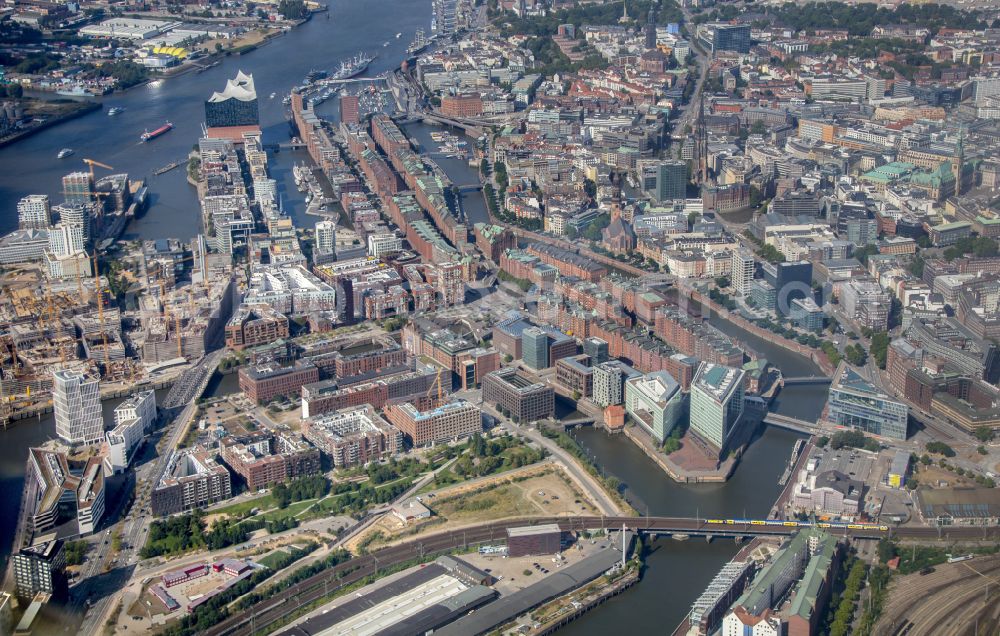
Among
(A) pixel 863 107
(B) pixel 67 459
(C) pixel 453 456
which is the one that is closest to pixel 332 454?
(C) pixel 453 456

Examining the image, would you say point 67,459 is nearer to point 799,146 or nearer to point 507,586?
point 507,586

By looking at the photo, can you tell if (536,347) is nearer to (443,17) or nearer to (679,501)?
(679,501)

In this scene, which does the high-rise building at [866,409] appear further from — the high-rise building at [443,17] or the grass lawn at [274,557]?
the high-rise building at [443,17]

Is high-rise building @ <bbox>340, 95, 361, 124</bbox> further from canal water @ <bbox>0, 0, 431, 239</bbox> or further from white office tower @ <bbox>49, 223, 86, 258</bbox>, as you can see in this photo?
white office tower @ <bbox>49, 223, 86, 258</bbox>

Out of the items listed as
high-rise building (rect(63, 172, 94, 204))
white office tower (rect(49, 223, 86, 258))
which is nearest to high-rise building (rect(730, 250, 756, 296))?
white office tower (rect(49, 223, 86, 258))

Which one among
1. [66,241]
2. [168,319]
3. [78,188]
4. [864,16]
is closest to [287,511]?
[168,319]

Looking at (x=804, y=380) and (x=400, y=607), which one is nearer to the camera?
(x=400, y=607)
